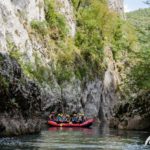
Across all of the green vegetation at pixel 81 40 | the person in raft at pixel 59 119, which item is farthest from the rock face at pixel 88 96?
the person in raft at pixel 59 119

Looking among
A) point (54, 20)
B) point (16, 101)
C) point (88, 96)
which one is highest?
point (54, 20)

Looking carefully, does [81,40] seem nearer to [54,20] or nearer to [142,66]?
[54,20]

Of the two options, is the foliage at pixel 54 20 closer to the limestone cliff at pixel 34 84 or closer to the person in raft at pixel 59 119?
the limestone cliff at pixel 34 84

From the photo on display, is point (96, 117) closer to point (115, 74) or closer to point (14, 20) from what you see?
point (115, 74)

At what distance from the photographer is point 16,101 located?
34.4 metres

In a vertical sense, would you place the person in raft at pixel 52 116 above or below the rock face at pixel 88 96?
below

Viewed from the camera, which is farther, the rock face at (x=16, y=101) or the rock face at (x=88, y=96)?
the rock face at (x=88, y=96)

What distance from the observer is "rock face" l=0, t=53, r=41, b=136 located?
32.4 m

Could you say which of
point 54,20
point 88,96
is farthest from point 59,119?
point 54,20

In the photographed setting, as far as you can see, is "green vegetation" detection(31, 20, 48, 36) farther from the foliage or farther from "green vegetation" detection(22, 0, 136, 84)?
the foliage

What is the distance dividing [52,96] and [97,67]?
22467mm

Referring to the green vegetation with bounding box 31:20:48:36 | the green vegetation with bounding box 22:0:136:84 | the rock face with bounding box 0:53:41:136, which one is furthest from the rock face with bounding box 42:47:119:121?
the rock face with bounding box 0:53:41:136

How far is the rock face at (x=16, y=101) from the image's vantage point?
106ft

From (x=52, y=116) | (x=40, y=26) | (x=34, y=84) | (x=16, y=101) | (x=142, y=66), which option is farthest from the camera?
(x=40, y=26)
